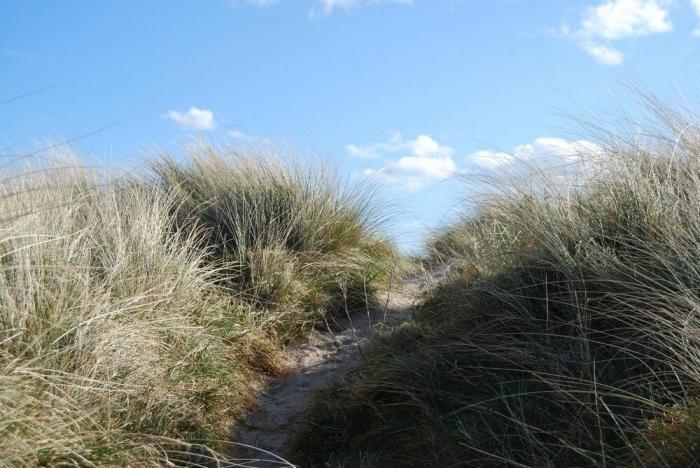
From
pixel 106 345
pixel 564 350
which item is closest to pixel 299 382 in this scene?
pixel 106 345

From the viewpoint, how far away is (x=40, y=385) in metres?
2.83

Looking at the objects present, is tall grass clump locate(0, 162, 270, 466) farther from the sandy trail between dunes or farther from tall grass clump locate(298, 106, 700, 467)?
tall grass clump locate(298, 106, 700, 467)

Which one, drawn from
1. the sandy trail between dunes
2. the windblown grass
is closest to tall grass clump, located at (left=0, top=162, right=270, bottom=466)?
the windblown grass

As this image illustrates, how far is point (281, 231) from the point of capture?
258 inches

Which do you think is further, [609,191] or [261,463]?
[609,191]

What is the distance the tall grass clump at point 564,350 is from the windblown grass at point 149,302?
0.95 meters

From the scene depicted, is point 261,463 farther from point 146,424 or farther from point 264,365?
point 264,365

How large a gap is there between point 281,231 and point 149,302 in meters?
2.59

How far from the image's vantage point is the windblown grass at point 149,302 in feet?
9.41

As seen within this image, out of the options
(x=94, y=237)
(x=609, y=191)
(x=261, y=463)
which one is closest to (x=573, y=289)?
(x=609, y=191)

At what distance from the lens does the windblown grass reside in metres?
2.87

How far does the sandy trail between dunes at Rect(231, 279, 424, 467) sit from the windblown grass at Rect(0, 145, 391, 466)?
144 mm

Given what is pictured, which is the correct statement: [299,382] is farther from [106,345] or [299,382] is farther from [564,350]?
[564,350]

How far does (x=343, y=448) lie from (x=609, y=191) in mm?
2318
